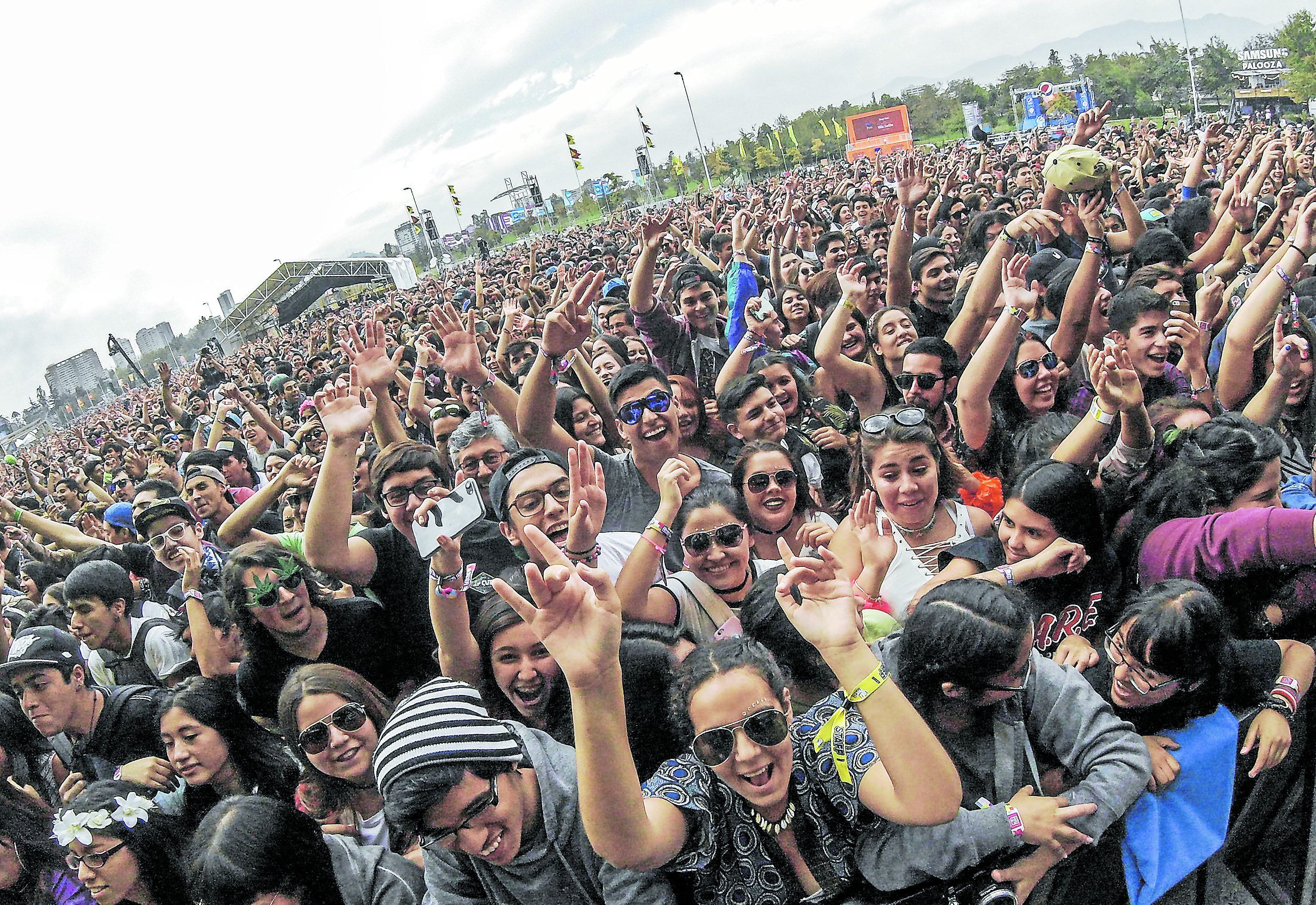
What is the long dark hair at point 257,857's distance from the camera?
6.49 feet

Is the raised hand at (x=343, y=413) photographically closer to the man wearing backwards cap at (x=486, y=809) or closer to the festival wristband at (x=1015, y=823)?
the man wearing backwards cap at (x=486, y=809)

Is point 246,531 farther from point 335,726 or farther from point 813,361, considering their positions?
point 813,361

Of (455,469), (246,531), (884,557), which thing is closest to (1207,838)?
(884,557)

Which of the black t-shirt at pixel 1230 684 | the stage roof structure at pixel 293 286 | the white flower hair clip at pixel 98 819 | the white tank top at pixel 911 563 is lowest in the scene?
the black t-shirt at pixel 1230 684

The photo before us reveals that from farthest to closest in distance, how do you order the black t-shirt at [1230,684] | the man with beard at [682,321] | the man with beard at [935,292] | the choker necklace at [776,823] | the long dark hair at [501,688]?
1. the man with beard at [682,321]
2. the man with beard at [935,292]
3. the long dark hair at [501,688]
4. the black t-shirt at [1230,684]
5. the choker necklace at [776,823]

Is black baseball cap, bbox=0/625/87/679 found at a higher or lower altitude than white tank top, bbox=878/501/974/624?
higher

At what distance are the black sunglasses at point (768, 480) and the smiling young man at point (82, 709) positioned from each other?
8.52 ft

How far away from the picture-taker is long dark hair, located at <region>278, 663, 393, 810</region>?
2400mm

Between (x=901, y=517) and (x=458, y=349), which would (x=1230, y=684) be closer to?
(x=901, y=517)

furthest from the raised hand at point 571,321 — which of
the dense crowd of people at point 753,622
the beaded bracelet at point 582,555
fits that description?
the beaded bracelet at point 582,555

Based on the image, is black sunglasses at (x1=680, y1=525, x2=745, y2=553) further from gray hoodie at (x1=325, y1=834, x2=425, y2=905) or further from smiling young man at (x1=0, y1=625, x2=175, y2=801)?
smiling young man at (x1=0, y1=625, x2=175, y2=801)

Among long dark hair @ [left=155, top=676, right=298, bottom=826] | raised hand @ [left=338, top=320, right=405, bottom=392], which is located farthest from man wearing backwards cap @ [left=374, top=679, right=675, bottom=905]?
raised hand @ [left=338, top=320, right=405, bottom=392]

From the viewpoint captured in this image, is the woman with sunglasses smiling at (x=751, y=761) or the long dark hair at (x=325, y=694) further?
the long dark hair at (x=325, y=694)

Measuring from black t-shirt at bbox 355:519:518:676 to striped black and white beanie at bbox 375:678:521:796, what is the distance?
129 cm
